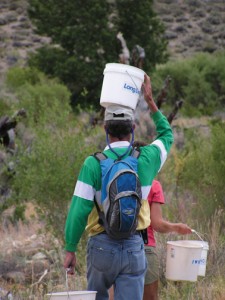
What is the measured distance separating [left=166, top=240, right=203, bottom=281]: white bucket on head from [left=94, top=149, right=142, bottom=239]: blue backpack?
1039 mm

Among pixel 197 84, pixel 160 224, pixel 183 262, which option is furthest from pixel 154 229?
pixel 197 84

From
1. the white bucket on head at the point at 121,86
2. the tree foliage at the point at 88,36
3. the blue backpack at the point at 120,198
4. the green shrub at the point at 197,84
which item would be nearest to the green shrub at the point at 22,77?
the tree foliage at the point at 88,36

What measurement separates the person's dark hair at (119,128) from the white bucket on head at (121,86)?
14cm

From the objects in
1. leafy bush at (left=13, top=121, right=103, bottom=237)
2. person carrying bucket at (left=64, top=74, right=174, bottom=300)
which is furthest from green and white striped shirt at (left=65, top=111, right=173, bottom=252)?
leafy bush at (left=13, top=121, right=103, bottom=237)

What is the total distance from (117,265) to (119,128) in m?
0.86

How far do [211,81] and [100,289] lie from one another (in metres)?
34.4

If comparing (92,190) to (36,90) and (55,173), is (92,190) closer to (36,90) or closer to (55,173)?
(55,173)

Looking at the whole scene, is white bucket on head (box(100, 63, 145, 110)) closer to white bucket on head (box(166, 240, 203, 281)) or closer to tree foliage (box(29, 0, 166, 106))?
white bucket on head (box(166, 240, 203, 281))

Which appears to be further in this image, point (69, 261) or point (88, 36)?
point (88, 36)

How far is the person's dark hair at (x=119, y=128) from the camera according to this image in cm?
474

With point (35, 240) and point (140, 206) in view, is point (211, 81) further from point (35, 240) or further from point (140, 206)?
point (140, 206)

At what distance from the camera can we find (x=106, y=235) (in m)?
4.70

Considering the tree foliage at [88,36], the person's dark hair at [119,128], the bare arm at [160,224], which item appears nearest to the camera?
the person's dark hair at [119,128]

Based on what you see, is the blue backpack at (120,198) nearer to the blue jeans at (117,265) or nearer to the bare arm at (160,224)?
the blue jeans at (117,265)
